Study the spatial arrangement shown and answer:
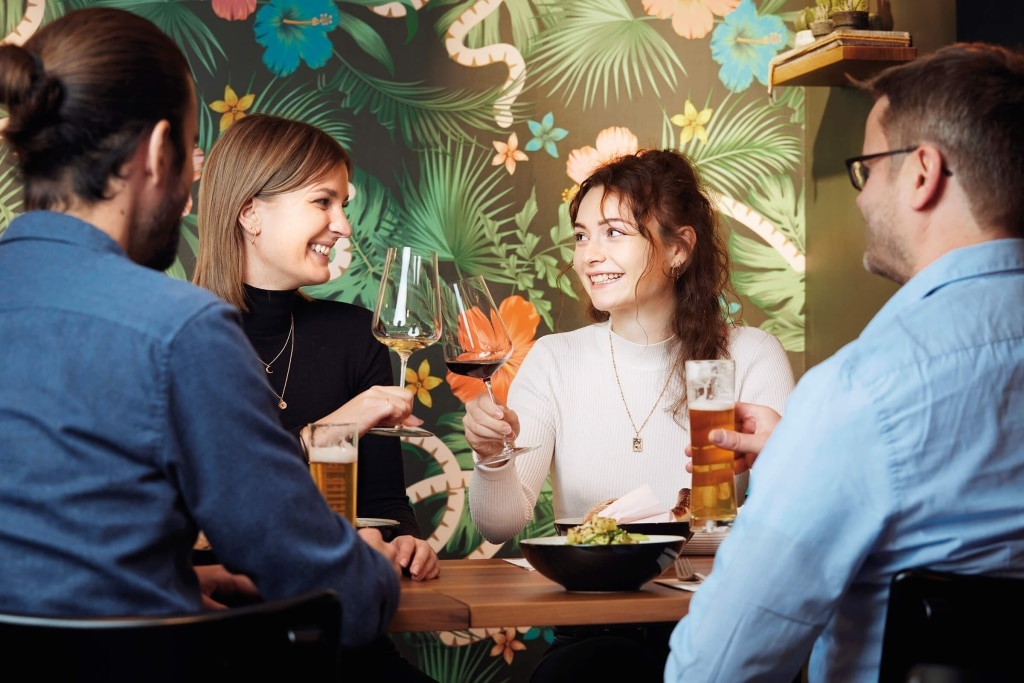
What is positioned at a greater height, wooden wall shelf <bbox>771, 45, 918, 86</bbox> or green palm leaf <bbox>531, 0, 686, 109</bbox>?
green palm leaf <bbox>531, 0, 686, 109</bbox>

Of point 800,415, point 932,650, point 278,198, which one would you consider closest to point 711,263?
point 278,198

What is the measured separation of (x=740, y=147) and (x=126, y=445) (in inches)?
116

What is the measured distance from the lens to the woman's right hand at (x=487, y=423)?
83.6 inches

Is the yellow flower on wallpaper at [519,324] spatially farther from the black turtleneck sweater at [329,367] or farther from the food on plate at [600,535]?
the food on plate at [600,535]

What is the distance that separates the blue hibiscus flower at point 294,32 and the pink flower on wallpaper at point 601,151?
85 centimetres

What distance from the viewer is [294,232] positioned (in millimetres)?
2564

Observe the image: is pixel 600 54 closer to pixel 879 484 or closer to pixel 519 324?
pixel 519 324

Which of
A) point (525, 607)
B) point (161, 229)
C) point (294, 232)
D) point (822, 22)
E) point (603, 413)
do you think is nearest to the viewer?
point (161, 229)

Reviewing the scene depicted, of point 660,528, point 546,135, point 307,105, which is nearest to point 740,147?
point 546,135

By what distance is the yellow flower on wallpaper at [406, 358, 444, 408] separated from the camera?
11.9 feet

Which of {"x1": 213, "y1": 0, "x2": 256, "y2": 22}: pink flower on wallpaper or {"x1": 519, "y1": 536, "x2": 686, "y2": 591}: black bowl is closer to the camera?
{"x1": 519, "y1": 536, "x2": 686, "y2": 591}: black bowl

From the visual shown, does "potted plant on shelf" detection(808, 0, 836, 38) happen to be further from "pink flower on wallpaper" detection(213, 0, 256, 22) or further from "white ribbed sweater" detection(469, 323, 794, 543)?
"pink flower on wallpaper" detection(213, 0, 256, 22)

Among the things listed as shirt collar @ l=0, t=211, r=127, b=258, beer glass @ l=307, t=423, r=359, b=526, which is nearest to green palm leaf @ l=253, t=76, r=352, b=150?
beer glass @ l=307, t=423, r=359, b=526

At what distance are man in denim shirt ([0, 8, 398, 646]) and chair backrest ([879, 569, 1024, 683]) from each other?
58 centimetres
